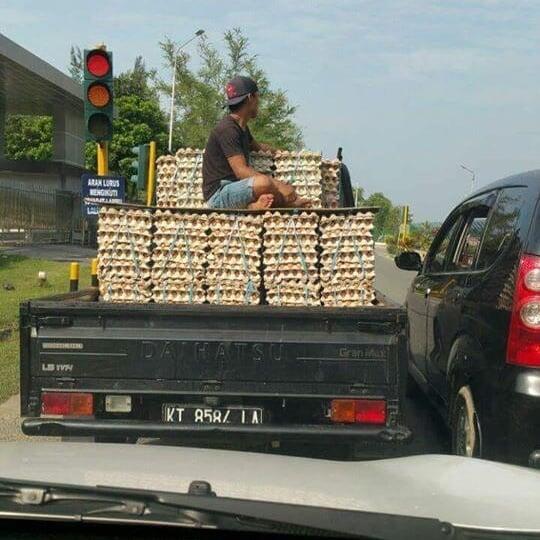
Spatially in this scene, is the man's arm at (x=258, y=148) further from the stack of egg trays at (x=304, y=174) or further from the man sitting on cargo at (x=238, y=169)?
the stack of egg trays at (x=304, y=174)

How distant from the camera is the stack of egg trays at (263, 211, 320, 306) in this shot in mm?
5012

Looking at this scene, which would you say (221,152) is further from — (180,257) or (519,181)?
(519,181)

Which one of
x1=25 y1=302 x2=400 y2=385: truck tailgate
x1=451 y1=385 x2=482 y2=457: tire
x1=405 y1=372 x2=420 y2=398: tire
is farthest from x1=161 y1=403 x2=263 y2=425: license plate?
x1=405 y1=372 x2=420 y2=398: tire

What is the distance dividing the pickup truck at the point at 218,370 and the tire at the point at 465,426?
42cm

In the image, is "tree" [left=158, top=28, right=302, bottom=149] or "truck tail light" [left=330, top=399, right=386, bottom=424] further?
"tree" [left=158, top=28, right=302, bottom=149]

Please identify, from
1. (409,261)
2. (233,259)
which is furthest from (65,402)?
(409,261)

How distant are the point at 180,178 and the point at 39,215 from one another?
25412 mm

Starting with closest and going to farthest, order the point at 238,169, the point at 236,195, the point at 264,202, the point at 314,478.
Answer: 1. the point at 314,478
2. the point at 264,202
3. the point at 236,195
4. the point at 238,169

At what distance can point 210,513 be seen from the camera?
2.10 metres

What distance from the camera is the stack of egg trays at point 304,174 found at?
5.91 metres

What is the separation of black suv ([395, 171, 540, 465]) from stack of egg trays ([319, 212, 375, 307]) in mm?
654

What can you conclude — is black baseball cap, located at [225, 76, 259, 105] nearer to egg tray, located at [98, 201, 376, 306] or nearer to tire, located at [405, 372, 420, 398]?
egg tray, located at [98, 201, 376, 306]

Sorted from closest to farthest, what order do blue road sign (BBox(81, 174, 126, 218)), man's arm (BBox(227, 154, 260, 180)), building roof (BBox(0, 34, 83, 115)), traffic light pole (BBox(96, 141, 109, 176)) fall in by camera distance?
man's arm (BBox(227, 154, 260, 180)), traffic light pole (BBox(96, 141, 109, 176)), blue road sign (BBox(81, 174, 126, 218)), building roof (BBox(0, 34, 83, 115))

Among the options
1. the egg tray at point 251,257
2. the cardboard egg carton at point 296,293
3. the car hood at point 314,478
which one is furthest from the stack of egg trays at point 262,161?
the car hood at point 314,478
